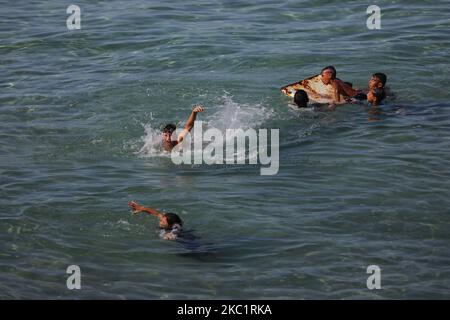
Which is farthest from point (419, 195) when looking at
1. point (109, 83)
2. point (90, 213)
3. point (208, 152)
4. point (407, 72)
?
point (109, 83)

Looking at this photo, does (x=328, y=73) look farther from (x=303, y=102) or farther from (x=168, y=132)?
(x=168, y=132)

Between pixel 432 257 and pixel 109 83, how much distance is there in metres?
9.05

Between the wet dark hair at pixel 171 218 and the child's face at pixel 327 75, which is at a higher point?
the child's face at pixel 327 75

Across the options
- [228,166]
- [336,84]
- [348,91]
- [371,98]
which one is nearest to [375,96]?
[371,98]

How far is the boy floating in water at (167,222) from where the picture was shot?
10.9 m

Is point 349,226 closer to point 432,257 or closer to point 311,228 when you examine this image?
point 311,228

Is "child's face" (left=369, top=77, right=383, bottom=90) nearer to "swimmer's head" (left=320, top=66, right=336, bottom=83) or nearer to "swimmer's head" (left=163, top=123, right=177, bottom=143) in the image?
"swimmer's head" (left=320, top=66, right=336, bottom=83)

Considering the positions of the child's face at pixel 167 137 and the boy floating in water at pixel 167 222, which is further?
the child's face at pixel 167 137

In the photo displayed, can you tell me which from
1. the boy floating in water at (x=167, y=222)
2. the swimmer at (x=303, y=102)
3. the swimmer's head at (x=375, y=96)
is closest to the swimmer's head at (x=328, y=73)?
the swimmer at (x=303, y=102)

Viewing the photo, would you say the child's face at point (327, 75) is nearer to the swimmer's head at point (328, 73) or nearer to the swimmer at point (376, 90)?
the swimmer's head at point (328, 73)

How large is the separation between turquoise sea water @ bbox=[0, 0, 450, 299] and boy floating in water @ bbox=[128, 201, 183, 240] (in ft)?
0.58

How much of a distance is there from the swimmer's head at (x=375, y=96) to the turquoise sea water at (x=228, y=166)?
0.61 ft

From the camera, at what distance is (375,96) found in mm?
15766

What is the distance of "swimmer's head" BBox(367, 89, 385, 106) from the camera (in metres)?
15.8
